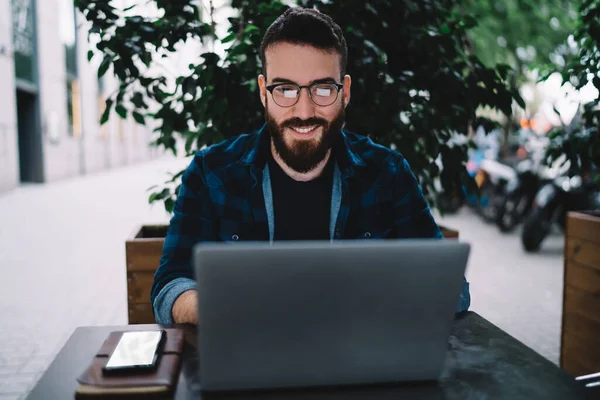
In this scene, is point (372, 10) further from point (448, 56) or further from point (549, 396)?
point (549, 396)

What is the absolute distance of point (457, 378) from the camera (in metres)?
1.07

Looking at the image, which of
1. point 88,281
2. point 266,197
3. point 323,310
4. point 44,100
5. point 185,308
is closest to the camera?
point 323,310

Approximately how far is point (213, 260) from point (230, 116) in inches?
80.9

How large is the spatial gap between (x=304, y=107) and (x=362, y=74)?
3.63 feet

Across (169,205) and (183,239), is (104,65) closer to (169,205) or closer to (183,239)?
(169,205)

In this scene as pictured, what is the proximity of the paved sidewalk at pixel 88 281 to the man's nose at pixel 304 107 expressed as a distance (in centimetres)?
157

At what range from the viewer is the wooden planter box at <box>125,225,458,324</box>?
8.81 ft

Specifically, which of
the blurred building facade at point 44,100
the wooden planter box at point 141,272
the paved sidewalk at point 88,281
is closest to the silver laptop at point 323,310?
the wooden planter box at point 141,272

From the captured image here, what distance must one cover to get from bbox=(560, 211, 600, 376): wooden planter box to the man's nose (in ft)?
6.30

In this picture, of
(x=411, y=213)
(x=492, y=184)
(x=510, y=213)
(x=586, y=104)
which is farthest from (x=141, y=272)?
(x=492, y=184)

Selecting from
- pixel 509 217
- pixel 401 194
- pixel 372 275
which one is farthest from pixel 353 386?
pixel 509 217

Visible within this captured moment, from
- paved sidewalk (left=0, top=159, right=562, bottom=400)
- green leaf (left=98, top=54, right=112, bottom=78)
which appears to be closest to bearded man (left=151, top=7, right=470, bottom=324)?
green leaf (left=98, top=54, right=112, bottom=78)

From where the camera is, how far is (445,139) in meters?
3.01

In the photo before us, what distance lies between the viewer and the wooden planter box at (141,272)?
8.81ft
